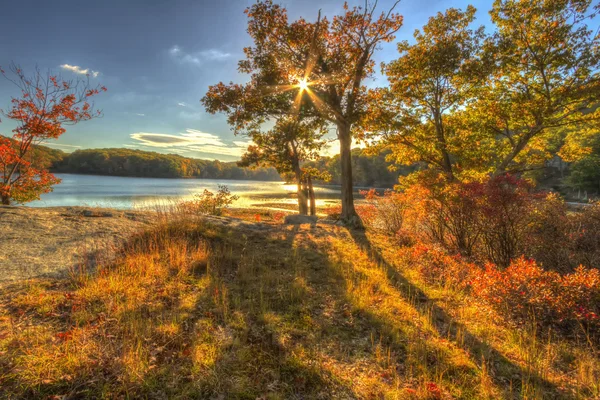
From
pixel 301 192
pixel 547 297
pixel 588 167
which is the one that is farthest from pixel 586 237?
pixel 588 167

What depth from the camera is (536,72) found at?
11789 mm

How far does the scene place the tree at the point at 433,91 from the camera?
12.3m

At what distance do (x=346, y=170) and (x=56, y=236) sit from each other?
9.88m

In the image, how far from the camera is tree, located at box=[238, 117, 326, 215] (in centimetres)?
1717

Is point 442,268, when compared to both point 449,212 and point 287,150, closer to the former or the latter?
point 449,212

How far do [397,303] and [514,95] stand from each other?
13.5 metres

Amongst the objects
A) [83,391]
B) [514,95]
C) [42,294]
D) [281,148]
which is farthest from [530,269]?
[281,148]

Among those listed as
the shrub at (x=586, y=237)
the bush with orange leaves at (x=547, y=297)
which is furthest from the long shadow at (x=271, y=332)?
the shrub at (x=586, y=237)

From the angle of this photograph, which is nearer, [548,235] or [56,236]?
[56,236]

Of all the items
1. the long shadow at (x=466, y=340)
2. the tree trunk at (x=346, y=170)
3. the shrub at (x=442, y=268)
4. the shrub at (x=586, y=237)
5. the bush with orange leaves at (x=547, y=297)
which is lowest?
the long shadow at (x=466, y=340)

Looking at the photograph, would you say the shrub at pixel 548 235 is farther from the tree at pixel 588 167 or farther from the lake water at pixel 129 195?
the tree at pixel 588 167

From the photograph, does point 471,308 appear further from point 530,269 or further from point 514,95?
point 514,95

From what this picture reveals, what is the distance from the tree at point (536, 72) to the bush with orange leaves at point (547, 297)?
1075 cm

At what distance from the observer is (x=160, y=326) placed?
10.6 ft
